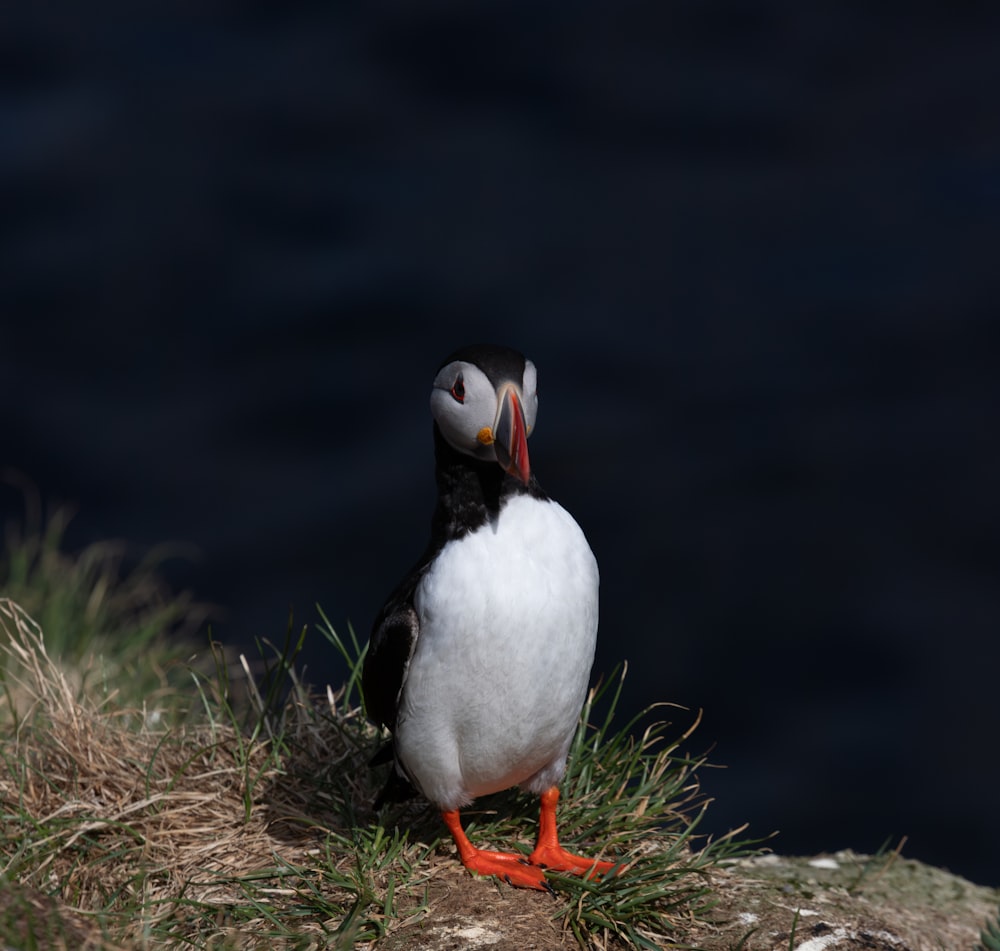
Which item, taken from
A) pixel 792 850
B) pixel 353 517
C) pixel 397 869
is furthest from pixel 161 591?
pixel 397 869

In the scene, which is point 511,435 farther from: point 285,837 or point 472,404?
point 285,837

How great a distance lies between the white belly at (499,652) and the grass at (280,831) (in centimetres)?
36

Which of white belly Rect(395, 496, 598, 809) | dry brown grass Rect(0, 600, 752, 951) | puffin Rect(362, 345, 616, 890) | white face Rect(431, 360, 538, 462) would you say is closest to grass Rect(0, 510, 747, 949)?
dry brown grass Rect(0, 600, 752, 951)

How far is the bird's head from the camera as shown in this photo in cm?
384

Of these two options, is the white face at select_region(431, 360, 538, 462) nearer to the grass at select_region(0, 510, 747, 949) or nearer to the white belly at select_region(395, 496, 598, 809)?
the white belly at select_region(395, 496, 598, 809)

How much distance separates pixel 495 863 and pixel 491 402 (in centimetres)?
144

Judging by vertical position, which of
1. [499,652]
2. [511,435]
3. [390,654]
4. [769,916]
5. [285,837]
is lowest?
[285,837]

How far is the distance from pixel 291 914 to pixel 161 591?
216 inches

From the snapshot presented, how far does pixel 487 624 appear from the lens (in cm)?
403

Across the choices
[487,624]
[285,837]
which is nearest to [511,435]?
[487,624]

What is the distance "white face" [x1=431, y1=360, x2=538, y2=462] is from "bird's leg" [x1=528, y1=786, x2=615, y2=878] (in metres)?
1.15

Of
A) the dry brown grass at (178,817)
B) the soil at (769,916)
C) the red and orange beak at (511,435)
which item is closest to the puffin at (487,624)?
the red and orange beak at (511,435)

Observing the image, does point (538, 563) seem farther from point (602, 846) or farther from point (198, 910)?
point (198, 910)

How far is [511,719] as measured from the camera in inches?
163
